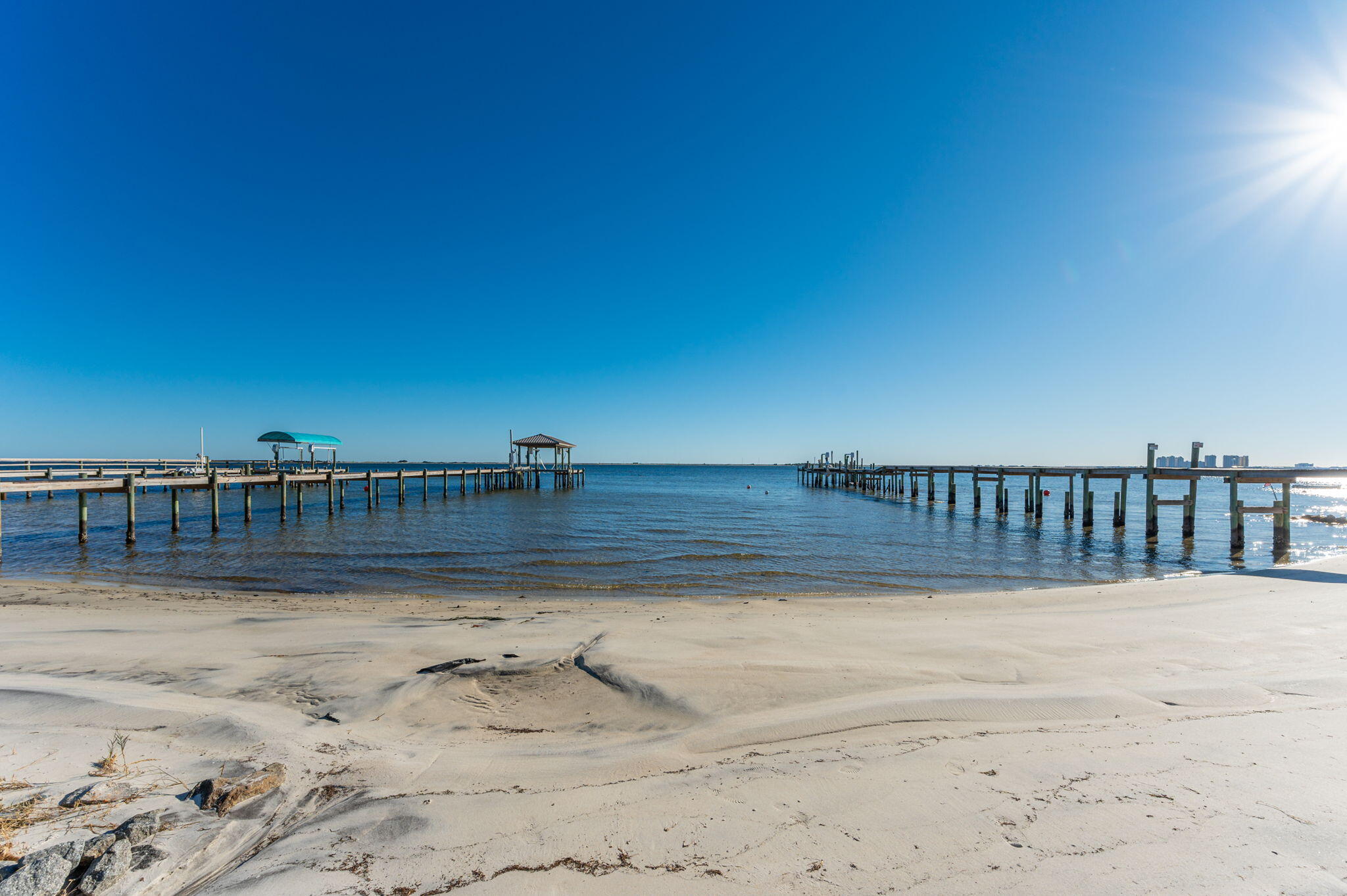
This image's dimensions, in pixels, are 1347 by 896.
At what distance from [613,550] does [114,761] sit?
13.1 metres

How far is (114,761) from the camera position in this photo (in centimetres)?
305

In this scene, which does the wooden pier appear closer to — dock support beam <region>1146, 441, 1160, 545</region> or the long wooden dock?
dock support beam <region>1146, 441, 1160, 545</region>

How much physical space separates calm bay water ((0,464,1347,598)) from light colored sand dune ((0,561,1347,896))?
17.0 feet

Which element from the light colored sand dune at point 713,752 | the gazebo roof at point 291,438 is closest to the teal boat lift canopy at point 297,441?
the gazebo roof at point 291,438

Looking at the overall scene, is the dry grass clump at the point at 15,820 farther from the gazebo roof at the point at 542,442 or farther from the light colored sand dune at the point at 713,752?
the gazebo roof at the point at 542,442

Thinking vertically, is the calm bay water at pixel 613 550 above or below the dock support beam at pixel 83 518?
below

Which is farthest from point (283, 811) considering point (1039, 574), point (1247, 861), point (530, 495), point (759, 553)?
point (530, 495)

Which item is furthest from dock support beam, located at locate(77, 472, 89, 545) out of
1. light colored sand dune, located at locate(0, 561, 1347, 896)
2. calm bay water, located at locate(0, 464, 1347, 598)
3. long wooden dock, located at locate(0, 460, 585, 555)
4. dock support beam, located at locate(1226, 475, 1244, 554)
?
dock support beam, located at locate(1226, 475, 1244, 554)

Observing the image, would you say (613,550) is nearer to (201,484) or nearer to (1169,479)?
(201,484)

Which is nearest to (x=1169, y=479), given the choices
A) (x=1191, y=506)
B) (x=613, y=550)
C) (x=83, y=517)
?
(x=1191, y=506)

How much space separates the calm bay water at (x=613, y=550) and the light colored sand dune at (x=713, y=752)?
5.17 metres

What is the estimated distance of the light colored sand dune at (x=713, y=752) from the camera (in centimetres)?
229

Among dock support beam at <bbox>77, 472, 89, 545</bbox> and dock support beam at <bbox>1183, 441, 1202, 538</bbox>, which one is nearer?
dock support beam at <bbox>77, 472, 89, 545</bbox>

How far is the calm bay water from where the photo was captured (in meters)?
11.9
